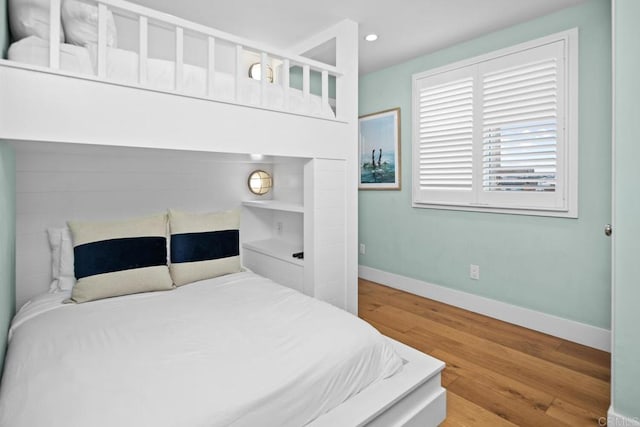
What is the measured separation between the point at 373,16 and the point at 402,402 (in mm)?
2580

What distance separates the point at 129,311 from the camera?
5.67 feet

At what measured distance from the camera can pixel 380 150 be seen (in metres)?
3.79

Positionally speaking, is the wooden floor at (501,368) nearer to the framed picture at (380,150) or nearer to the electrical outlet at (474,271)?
the electrical outlet at (474,271)

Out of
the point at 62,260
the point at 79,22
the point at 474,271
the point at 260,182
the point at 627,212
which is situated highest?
the point at 79,22

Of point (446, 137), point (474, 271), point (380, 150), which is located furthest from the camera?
point (380, 150)

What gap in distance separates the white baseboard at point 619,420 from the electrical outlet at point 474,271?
149cm

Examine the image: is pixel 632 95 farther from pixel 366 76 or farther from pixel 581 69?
pixel 366 76

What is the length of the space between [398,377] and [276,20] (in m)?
2.62

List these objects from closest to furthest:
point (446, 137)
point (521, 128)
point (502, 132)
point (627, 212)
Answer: point (627, 212) < point (521, 128) < point (502, 132) < point (446, 137)

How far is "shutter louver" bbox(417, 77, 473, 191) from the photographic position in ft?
9.92

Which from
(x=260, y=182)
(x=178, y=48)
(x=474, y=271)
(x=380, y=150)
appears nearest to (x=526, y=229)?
(x=474, y=271)

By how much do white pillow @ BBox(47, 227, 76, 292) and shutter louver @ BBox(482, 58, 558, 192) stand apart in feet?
10.4

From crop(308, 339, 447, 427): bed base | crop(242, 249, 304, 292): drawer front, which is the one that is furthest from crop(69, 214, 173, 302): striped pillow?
crop(308, 339, 447, 427): bed base

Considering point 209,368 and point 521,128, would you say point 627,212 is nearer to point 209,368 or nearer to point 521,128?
point 521,128
